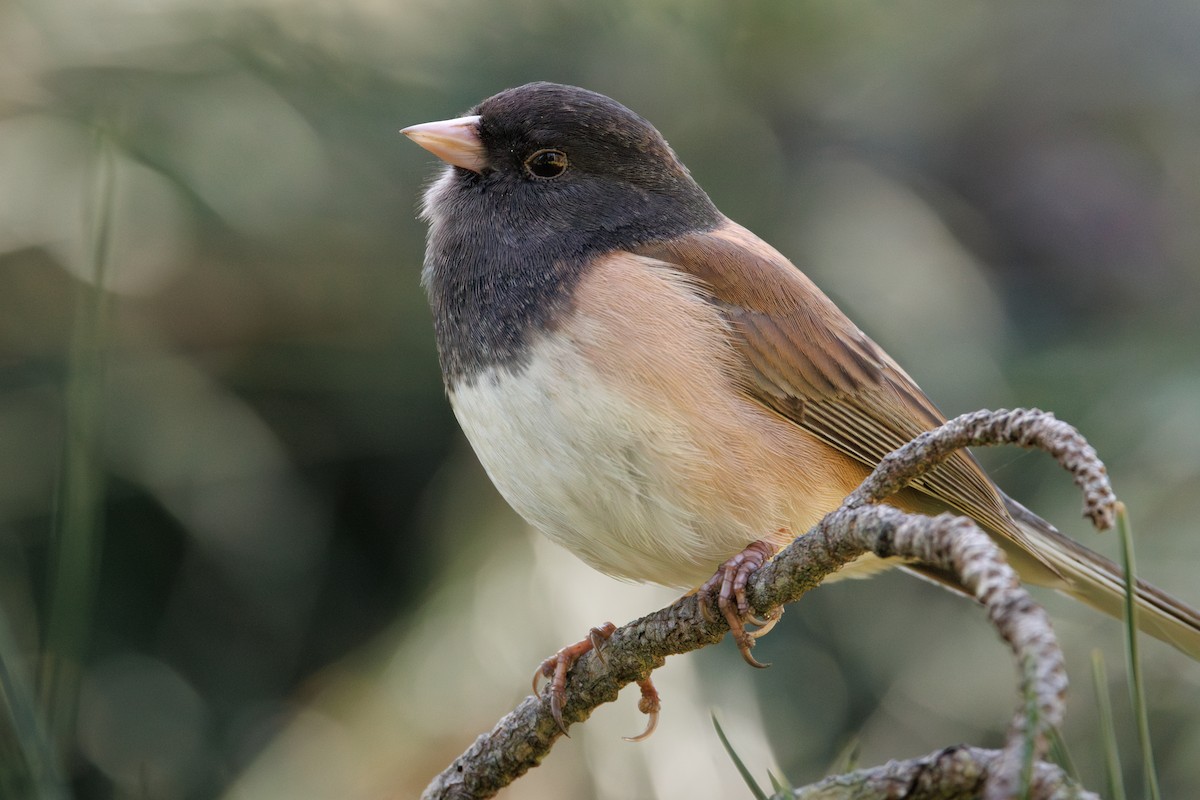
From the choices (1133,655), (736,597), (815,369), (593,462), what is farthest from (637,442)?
(1133,655)

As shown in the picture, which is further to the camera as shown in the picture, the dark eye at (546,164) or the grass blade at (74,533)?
the dark eye at (546,164)

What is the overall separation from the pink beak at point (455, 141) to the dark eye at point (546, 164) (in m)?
0.08

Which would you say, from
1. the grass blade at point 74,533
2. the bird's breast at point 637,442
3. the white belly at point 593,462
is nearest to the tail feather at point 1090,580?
the bird's breast at point 637,442

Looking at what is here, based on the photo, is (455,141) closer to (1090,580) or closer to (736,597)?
(736,597)

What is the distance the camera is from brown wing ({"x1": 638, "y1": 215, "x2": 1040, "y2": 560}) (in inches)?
67.2

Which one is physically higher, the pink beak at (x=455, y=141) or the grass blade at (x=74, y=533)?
the pink beak at (x=455, y=141)

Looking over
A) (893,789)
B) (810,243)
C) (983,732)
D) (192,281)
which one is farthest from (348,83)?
(893,789)

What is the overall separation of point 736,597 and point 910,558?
0.57 meters

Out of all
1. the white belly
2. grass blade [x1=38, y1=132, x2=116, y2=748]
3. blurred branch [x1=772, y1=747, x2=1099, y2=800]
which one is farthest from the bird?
grass blade [x1=38, y1=132, x2=116, y2=748]

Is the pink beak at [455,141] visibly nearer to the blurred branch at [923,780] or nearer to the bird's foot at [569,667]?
the bird's foot at [569,667]

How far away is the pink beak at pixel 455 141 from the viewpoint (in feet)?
6.06

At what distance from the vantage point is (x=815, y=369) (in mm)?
1798

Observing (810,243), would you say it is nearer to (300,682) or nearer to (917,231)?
(917,231)

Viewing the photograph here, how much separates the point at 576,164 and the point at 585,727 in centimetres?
103
